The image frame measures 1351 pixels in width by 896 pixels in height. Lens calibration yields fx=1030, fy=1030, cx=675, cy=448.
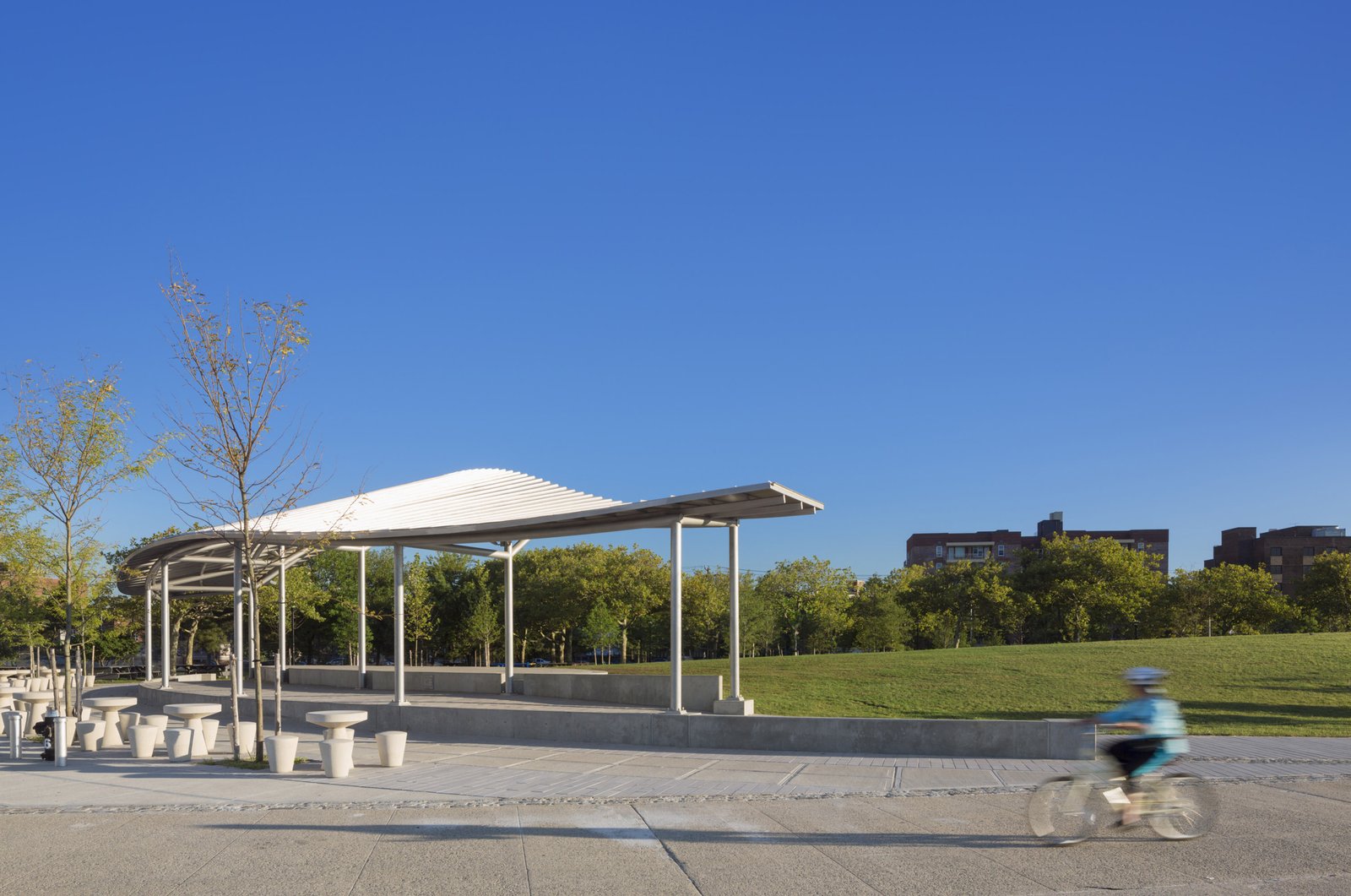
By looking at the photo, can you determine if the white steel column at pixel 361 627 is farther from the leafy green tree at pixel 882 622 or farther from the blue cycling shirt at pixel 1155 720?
the leafy green tree at pixel 882 622

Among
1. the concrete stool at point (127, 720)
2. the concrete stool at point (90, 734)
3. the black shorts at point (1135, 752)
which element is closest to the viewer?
the black shorts at point (1135, 752)

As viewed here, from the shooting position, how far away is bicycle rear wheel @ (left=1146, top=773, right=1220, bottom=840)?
8445 millimetres

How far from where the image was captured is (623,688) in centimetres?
2155

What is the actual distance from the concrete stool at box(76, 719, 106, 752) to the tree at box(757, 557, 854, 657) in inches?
1717

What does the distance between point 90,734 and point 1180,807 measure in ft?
50.9

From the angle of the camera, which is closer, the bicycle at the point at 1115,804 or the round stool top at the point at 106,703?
the bicycle at the point at 1115,804

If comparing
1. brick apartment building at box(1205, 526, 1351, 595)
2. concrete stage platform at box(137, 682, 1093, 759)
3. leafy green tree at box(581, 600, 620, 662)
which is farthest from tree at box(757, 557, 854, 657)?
brick apartment building at box(1205, 526, 1351, 595)

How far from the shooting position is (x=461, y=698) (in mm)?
22250

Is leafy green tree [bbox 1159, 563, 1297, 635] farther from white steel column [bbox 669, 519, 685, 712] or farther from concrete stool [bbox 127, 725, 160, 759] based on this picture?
concrete stool [bbox 127, 725, 160, 759]

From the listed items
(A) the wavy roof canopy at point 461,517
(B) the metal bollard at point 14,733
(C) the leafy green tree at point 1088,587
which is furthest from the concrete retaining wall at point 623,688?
(C) the leafy green tree at point 1088,587

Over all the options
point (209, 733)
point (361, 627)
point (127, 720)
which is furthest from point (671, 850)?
point (361, 627)

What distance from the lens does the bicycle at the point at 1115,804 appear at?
8445mm

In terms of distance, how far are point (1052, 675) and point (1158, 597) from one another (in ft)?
105

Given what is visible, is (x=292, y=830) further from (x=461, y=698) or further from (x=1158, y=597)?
(x=1158, y=597)
